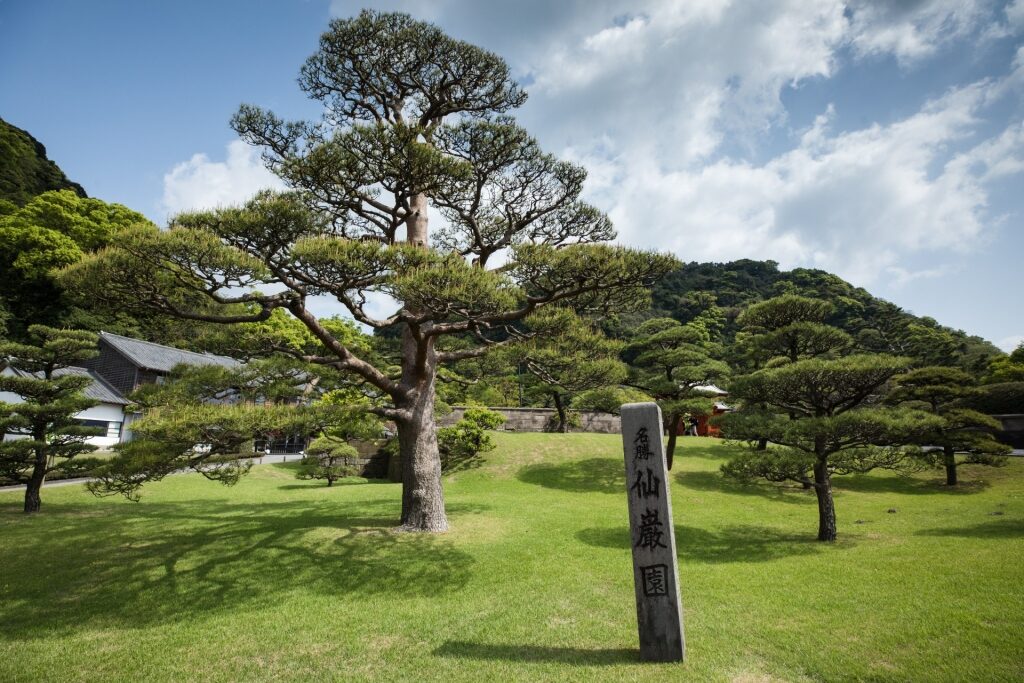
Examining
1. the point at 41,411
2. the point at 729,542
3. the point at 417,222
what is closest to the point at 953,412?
the point at 729,542

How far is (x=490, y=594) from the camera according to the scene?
697cm

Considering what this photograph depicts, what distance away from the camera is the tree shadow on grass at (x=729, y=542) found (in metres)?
8.95

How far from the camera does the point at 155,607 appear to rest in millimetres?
6465

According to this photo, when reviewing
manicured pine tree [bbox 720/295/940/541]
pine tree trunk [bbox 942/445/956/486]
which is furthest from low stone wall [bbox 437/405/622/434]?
manicured pine tree [bbox 720/295/940/541]

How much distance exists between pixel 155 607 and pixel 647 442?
6.84 m

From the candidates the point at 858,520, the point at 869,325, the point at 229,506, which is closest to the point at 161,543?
the point at 229,506

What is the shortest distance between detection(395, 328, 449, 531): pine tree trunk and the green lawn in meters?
0.58

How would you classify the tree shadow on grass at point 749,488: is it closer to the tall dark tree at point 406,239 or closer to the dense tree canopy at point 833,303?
the tall dark tree at point 406,239

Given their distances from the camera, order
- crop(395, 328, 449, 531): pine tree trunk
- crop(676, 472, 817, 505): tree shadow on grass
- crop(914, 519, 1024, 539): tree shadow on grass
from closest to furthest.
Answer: crop(914, 519, 1024, 539): tree shadow on grass → crop(395, 328, 449, 531): pine tree trunk → crop(676, 472, 817, 505): tree shadow on grass

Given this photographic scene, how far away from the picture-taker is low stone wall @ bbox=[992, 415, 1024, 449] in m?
20.6

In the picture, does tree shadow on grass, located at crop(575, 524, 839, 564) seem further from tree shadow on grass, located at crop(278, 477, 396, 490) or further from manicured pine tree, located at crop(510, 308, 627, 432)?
tree shadow on grass, located at crop(278, 477, 396, 490)

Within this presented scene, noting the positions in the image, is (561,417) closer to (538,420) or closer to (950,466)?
(538,420)

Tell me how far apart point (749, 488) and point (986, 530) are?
6.75 m

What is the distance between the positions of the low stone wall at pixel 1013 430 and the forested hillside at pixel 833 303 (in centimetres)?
1289
